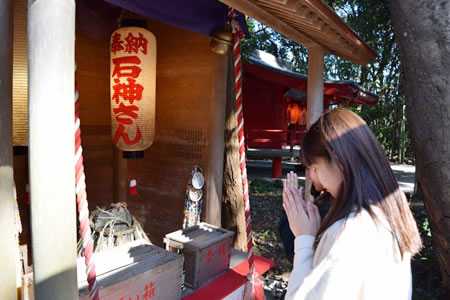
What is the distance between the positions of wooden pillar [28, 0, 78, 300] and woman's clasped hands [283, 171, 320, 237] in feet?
2.98

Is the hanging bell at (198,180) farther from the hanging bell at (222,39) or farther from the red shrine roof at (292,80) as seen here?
the red shrine roof at (292,80)

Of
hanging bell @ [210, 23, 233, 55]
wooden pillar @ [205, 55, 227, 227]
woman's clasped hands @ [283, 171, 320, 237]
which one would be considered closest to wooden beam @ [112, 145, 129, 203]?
wooden pillar @ [205, 55, 227, 227]

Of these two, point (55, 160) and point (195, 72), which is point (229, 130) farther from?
point (55, 160)

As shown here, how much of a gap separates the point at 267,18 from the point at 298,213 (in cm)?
185

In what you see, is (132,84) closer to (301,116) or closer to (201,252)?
(201,252)

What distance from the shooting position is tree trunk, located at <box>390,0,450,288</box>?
329 cm

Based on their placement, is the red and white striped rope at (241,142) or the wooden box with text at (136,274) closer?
the wooden box with text at (136,274)

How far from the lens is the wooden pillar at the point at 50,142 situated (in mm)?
1208

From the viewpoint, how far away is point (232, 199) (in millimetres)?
4793

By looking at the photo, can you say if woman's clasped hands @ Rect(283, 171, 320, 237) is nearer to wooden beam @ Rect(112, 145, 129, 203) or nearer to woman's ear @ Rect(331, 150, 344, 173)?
woman's ear @ Rect(331, 150, 344, 173)

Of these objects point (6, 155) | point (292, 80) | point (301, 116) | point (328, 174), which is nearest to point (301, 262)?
point (328, 174)

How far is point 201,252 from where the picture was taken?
2.58 meters

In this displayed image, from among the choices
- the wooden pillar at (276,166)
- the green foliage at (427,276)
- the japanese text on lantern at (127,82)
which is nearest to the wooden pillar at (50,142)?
the japanese text on lantern at (127,82)

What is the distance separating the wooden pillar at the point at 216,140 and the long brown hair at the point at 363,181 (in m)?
2.65
